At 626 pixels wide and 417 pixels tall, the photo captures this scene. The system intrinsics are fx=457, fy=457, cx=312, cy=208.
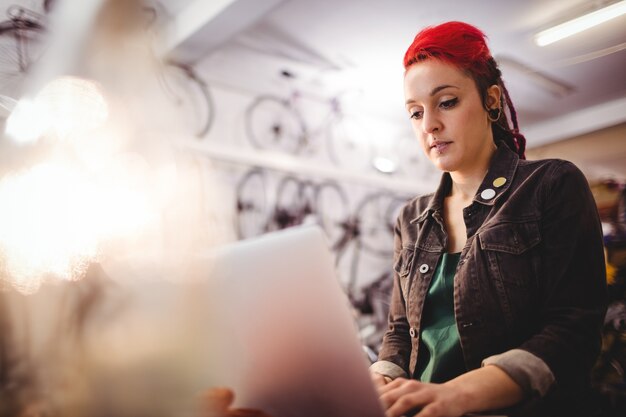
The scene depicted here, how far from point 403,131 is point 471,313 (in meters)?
6.68

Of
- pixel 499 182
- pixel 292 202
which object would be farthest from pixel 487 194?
pixel 292 202

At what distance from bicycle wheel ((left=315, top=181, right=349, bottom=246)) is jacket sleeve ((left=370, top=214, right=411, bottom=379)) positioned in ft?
14.6

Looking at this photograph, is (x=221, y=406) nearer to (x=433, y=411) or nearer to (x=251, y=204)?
(x=433, y=411)

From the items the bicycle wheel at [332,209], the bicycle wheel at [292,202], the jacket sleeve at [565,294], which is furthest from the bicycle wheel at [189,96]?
the jacket sleeve at [565,294]

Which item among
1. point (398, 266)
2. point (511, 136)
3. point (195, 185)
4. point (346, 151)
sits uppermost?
point (346, 151)

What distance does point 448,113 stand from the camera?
1.14 meters

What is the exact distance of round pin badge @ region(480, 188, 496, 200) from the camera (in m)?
1.12

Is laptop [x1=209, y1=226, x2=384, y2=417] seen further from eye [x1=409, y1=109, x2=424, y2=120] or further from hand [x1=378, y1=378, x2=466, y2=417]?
eye [x1=409, y1=109, x2=424, y2=120]

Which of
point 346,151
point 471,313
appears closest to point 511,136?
point 471,313

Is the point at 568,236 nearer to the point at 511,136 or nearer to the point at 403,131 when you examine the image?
the point at 511,136

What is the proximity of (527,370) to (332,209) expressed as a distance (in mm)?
5213

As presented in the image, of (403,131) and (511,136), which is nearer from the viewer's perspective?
(511,136)

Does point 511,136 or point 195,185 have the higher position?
point 195,185

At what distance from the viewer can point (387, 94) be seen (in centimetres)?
627
